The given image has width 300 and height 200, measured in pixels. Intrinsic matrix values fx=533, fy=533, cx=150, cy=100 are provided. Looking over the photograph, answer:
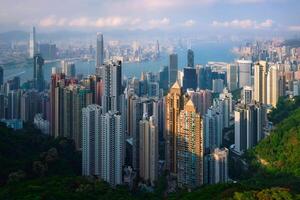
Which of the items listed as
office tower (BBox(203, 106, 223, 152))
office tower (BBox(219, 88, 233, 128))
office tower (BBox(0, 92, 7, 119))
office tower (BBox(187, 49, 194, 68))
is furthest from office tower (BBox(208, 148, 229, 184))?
office tower (BBox(187, 49, 194, 68))

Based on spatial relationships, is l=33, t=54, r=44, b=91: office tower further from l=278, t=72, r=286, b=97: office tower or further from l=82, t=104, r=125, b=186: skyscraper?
l=278, t=72, r=286, b=97: office tower

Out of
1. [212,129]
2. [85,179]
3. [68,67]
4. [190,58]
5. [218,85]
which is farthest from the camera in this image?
[190,58]

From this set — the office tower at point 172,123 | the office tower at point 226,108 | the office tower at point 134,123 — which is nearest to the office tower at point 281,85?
the office tower at point 226,108

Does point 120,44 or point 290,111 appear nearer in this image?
point 290,111

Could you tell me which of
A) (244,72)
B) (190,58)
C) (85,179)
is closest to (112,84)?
(85,179)

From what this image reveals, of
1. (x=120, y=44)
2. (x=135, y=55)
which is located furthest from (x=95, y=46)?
(x=135, y=55)

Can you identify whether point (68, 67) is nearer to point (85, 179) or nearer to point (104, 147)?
point (104, 147)

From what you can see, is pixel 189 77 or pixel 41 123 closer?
pixel 41 123

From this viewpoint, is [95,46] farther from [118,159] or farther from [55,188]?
[55,188]
